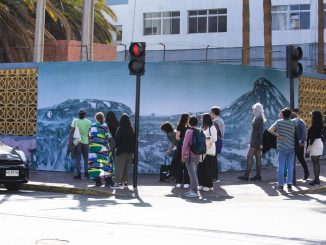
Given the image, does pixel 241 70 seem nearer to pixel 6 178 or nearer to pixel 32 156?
pixel 32 156

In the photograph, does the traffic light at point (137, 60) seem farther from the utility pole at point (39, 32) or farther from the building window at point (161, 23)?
the building window at point (161, 23)

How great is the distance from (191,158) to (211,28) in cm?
3339

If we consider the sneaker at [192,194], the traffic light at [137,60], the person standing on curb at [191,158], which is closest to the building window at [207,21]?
the traffic light at [137,60]

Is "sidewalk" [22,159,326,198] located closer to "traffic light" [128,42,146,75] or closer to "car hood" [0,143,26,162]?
"car hood" [0,143,26,162]

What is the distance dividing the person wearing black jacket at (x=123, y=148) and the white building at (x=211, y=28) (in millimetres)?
26410

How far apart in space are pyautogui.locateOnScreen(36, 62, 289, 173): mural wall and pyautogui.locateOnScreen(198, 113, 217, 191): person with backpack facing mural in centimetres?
360

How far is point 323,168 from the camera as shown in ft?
66.5

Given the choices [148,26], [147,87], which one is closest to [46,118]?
[147,87]

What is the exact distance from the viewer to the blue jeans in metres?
14.7

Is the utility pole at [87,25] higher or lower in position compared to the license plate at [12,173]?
higher

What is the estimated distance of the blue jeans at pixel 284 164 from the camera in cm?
1469

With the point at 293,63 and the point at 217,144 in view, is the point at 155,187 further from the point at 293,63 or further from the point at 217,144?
the point at 293,63

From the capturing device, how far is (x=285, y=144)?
1457 centimetres

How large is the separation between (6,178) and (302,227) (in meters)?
7.30
